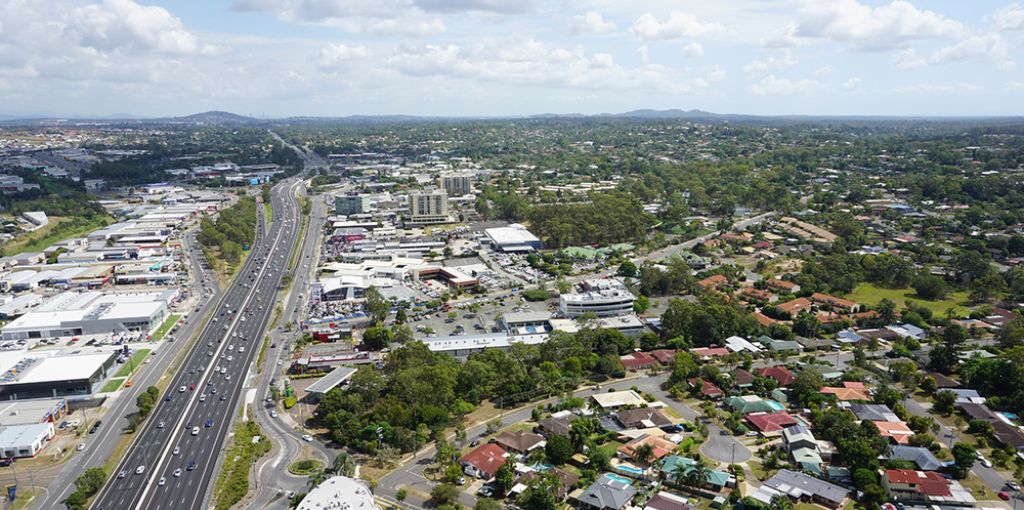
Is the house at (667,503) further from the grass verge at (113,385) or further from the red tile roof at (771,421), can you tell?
the grass verge at (113,385)

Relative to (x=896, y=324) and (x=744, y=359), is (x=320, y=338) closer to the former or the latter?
(x=744, y=359)

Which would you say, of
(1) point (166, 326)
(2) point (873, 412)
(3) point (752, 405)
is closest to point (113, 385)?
(1) point (166, 326)

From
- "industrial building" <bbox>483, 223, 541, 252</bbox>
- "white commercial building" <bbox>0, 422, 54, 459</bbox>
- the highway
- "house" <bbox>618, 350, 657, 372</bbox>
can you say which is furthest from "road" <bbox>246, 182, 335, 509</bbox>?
"industrial building" <bbox>483, 223, 541, 252</bbox>

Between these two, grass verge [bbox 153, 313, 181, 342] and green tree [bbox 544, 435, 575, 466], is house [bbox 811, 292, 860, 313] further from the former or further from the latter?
grass verge [bbox 153, 313, 181, 342]

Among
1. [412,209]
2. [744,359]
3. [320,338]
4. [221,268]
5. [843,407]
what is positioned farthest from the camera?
[412,209]

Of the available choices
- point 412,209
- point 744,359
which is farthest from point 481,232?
point 744,359
